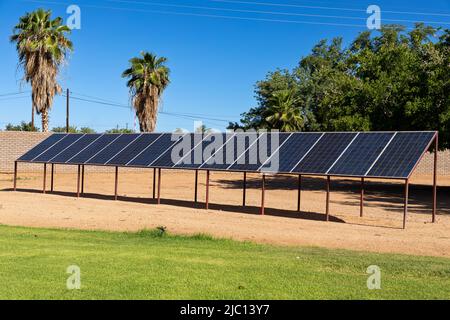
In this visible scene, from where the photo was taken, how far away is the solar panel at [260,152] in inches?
757

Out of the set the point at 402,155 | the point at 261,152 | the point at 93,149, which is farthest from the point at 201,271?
the point at 93,149

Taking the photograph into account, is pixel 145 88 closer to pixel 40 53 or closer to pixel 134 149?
pixel 40 53

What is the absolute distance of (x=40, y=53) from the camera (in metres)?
43.8

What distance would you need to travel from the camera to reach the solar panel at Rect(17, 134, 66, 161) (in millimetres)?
25895

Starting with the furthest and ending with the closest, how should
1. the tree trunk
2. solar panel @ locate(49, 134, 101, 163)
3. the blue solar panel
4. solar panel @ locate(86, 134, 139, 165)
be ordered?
the tree trunk < solar panel @ locate(49, 134, 101, 163) < solar panel @ locate(86, 134, 139, 165) < the blue solar panel

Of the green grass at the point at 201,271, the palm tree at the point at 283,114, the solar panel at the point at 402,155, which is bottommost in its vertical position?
the green grass at the point at 201,271

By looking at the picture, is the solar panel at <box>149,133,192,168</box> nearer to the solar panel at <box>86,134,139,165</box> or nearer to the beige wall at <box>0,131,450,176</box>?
the solar panel at <box>86,134,139,165</box>

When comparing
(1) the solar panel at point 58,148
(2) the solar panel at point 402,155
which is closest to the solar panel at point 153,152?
(1) the solar panel at point 58,148

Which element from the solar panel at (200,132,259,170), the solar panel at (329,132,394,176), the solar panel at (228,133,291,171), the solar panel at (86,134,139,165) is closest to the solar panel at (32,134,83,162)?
the solar panel at (86,134,139,165)

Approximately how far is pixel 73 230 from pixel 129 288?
24.6 feet

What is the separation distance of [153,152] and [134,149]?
1.39m

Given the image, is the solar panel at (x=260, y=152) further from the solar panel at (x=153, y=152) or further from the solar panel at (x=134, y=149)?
the solar panel at (x=134, y=149)

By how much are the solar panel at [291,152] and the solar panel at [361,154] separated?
160 cm

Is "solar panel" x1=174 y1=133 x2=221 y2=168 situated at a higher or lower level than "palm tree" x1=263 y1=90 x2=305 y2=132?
lower
